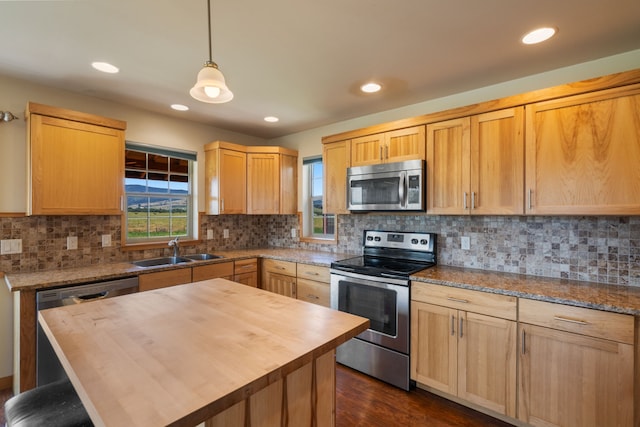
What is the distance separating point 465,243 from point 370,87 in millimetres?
1586

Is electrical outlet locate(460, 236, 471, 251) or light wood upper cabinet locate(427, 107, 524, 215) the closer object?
light wood upper cabinet locate(427, 107, 524, 215)

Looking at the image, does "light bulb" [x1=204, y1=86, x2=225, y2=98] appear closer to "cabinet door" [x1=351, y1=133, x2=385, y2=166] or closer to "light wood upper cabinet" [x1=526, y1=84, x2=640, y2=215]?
"cabinet door" [x1=351, y1=133, x2=385, y2=166]

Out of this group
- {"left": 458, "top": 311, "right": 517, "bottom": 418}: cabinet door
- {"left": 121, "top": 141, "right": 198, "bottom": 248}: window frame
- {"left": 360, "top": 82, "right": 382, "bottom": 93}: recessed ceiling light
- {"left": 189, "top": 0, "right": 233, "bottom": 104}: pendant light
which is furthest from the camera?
{"left": 121, "top": 141, "right": 198, "bottom": 248}: window frame

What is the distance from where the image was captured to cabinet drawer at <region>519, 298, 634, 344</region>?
5.16ft

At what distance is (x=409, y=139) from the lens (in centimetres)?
268

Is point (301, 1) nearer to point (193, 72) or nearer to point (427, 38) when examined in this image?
point (427, 38)

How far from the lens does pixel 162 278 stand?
2.72 m

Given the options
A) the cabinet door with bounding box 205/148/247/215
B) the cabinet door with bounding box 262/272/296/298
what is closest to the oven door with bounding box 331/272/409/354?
the cabinet door with bounding box 262/272/296/298

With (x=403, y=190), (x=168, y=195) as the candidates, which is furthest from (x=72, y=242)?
(x=403, y=190)

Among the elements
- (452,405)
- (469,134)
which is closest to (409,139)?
(469,134)

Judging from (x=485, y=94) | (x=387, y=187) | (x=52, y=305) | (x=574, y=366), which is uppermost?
(x=485, y=94)

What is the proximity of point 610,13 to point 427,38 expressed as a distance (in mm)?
914

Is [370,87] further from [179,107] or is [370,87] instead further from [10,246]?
[10,246]

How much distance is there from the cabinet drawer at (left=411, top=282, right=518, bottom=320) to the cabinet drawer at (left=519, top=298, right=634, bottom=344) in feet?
0.26
